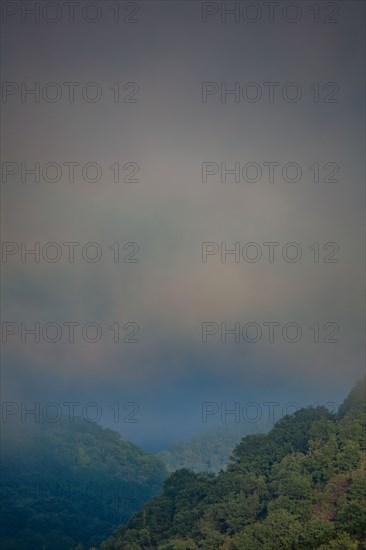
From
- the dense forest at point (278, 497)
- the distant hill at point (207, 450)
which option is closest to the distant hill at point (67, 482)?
the distant hill at point (207, 450)

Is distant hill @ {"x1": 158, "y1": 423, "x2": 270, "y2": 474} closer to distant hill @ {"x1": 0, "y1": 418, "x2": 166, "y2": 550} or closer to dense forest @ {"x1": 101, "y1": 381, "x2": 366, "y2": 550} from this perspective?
distant hill @ {"x1": 0, "y1": 418, "x2": 166, "y2": 550}

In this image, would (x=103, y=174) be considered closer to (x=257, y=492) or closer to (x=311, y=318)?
(x=311, y=318)

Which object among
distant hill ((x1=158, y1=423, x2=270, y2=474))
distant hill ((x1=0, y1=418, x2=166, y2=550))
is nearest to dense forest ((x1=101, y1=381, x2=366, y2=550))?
distant hill ((x1=0, y1=418, x2=166, y2=550))

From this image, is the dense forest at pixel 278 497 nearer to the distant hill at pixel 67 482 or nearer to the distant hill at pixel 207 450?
the distant hill at pixel 67 482

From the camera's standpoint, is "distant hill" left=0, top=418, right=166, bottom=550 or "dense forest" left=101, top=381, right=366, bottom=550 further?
"distant hill" left=0, top=418, right=166, bottom=550

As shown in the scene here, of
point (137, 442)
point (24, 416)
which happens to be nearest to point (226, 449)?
point (137, 442)
